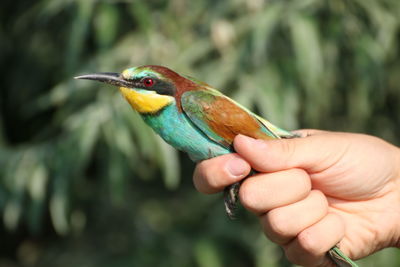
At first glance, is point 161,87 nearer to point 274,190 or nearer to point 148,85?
point 148,85

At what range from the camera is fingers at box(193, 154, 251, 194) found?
6.63ft

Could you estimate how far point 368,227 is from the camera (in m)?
2.32

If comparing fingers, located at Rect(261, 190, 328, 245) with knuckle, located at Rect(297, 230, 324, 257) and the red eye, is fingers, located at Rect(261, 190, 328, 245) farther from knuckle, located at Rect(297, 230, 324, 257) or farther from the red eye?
the red eye

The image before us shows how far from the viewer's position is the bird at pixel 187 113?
6.72 ft

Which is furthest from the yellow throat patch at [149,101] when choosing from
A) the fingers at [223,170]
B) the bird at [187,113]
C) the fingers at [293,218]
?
the fingers at [293,218]

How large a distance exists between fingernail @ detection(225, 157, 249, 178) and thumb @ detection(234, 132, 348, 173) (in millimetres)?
19

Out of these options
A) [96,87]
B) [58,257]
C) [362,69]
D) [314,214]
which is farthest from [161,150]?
[58,257]

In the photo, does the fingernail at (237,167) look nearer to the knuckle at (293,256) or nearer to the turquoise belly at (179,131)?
the turquoise belly at (179,131)

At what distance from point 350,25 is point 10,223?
2.41 meters

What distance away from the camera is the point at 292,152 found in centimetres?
204

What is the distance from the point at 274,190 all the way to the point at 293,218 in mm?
110

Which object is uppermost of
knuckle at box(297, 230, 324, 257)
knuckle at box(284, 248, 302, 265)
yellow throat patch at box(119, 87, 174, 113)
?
yellow throat patch at box(119, 87, 174, 113)

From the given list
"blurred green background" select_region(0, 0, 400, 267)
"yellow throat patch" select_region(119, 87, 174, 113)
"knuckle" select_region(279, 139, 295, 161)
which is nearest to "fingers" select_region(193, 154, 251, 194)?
"knuckle" select_region(279, 139, 295, 161)

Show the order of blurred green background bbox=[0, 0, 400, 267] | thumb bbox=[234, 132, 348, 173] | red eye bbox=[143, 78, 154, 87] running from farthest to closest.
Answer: blurred green background bbox=[0, 0, 400, 267] → red eye bbox=[143, 78, 154, 87] → thumb bbox=[234, 132, 348, 173]
